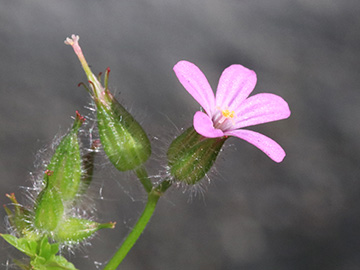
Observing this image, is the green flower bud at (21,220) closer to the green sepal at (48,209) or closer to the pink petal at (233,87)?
the green sepal at (48,209)

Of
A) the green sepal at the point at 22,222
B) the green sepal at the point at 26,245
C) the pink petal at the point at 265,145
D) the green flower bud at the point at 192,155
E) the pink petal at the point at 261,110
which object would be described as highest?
the pink petal at the point at 261,110

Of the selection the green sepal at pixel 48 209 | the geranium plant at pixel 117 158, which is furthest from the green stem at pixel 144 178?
the green sepal at pixel 48 209

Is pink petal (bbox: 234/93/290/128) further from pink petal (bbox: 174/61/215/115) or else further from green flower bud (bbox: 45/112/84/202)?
green flower bud (bbox: 45/112/84/202)

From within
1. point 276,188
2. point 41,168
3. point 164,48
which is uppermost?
point 164,48

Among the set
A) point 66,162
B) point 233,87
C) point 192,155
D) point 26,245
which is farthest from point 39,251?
point 233,87

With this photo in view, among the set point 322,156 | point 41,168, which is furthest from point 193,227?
point 41,168

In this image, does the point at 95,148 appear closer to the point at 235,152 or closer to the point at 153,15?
the point at 235,152
